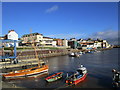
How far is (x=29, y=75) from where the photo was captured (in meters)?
23.5

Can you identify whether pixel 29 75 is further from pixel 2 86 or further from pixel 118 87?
pixel 118 87

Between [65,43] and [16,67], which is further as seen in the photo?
[65,43]

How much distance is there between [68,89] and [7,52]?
145ft

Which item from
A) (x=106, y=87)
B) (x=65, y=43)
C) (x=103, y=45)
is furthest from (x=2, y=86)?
(x=103, y=45)

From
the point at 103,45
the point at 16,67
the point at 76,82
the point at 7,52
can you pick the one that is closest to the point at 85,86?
the point at 76,82

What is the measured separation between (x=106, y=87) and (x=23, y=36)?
9389cm

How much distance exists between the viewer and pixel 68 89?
16891 millimetres

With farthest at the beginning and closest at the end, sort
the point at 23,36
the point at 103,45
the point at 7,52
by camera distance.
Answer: the point at 103,45 → the point at 23,36 → the point at 7,52

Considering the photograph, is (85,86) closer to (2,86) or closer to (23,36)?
(2,86)

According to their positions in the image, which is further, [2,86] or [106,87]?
[106,87]

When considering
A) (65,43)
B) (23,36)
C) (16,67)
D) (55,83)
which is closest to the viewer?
(55,83)

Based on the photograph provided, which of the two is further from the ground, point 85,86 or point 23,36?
point 23,36

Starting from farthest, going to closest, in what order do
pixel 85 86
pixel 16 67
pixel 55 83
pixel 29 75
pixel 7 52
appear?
1. pixel 7 52
2. pixel 16 67
3. pixel 29 75
4. pixel 55 83
5. pixel 85 86

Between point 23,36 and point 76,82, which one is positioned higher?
point 23,36
